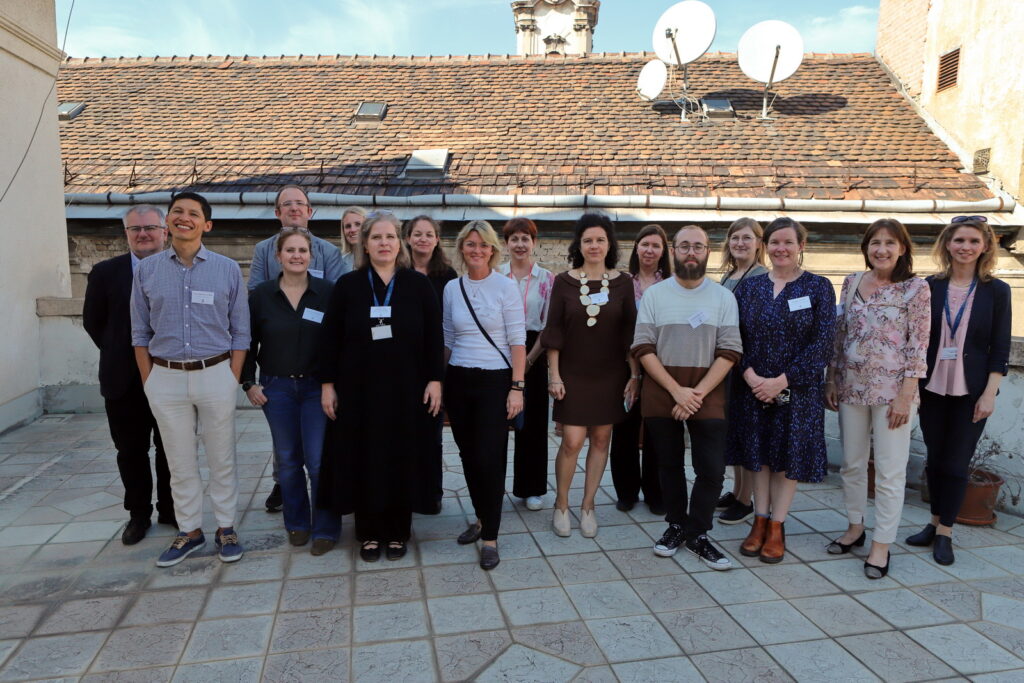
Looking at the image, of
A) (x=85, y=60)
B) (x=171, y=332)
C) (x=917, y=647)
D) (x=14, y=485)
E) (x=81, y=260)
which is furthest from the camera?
(x=85, y=60)

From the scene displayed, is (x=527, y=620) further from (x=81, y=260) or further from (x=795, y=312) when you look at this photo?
(x=81, y=260)

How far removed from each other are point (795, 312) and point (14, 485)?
18.3 ft

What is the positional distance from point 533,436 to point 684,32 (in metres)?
10.3

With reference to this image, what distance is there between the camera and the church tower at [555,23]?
21672 millimetres

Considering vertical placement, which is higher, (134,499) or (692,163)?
(692,163)

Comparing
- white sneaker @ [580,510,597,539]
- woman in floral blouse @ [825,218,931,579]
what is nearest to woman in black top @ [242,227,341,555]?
white sneaker @ [580,510,597,539]

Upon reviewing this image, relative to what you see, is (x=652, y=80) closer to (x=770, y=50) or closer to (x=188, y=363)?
(x=770, y=50)

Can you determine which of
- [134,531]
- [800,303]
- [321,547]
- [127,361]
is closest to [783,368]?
[800,303]

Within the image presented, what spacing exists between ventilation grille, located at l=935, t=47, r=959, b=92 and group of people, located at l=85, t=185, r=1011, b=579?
9297 mm

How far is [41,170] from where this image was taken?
6.55 m

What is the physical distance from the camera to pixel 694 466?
11.0 feet

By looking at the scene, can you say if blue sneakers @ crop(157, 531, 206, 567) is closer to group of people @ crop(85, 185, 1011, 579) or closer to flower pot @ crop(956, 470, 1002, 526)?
group of people @ crop(85, 185, 1011, 579)

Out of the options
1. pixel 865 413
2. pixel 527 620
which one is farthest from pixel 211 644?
pixel 865 413

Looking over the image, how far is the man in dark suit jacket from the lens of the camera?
11.3 ft
